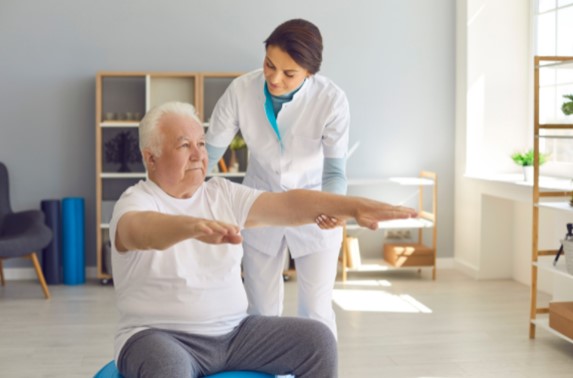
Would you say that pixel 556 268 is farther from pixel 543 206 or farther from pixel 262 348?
pixel 262 348

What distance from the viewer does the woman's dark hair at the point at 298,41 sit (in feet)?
8.35

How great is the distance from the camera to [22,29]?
229 inches

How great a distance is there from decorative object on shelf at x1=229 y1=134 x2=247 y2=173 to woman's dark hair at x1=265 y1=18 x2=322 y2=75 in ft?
10.4

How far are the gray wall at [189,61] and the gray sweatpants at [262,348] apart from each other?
395 cm

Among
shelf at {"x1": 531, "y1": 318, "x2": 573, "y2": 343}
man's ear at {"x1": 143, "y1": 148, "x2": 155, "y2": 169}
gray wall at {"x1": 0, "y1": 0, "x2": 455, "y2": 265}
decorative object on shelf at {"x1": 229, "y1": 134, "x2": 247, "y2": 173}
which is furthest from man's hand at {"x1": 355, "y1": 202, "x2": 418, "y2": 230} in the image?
gray wall at {"x1": 0, "y1": 0, "x2": 455, "y2": 265}

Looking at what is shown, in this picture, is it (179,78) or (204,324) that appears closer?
(204,324)

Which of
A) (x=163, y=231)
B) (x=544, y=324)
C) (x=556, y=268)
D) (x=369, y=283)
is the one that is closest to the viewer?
(x=163, y=231)

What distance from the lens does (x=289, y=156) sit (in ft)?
9.33

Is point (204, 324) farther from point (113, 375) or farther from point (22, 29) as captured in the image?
point (22, 29)

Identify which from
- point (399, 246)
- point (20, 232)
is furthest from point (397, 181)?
point (20, 232)

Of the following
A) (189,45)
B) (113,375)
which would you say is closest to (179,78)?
(189,45)

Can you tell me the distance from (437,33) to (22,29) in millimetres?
2882

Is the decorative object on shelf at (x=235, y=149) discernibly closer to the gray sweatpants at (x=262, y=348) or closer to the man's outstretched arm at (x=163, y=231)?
the gray sweatpants at (x=262, y=348)

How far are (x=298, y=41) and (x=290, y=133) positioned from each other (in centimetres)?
38
